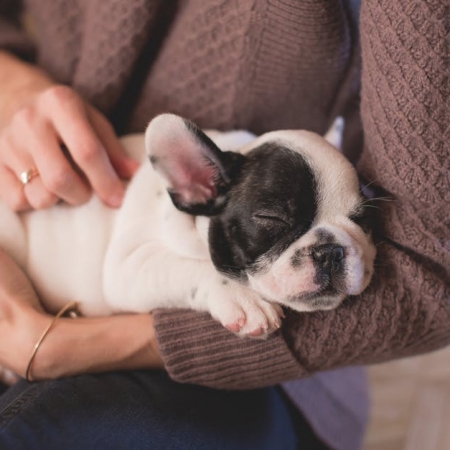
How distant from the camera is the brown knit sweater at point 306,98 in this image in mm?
853

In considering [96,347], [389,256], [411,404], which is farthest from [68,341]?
[411,404]

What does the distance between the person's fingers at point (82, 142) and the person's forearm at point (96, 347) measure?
0.84ft

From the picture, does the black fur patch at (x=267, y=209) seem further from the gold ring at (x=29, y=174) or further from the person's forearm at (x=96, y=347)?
the gold ring at (x=29, y=174)

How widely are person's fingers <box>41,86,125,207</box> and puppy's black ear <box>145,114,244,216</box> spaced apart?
184 mm

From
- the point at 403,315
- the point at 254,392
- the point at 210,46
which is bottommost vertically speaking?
the point at 254,392

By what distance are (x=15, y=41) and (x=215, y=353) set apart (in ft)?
3.06

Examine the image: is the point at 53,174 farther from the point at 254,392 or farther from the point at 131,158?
the point at 254,392

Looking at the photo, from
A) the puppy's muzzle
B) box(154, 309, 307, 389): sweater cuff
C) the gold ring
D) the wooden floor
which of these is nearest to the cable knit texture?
box(154, 309, 307, 389): sweater cuff

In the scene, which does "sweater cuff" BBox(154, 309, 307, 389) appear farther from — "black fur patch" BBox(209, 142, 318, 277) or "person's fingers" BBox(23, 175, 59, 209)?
"person's fingers" BBox(23, 175, 59, 209)

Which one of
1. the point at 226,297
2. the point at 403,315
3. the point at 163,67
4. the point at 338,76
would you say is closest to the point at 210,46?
the point at 163,67

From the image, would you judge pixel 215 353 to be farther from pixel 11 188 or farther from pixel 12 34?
pixel 12 34

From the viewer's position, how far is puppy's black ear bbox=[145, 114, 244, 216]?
876 millimetres

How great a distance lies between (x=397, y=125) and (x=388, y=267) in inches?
9.3

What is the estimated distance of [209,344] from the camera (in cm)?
93
